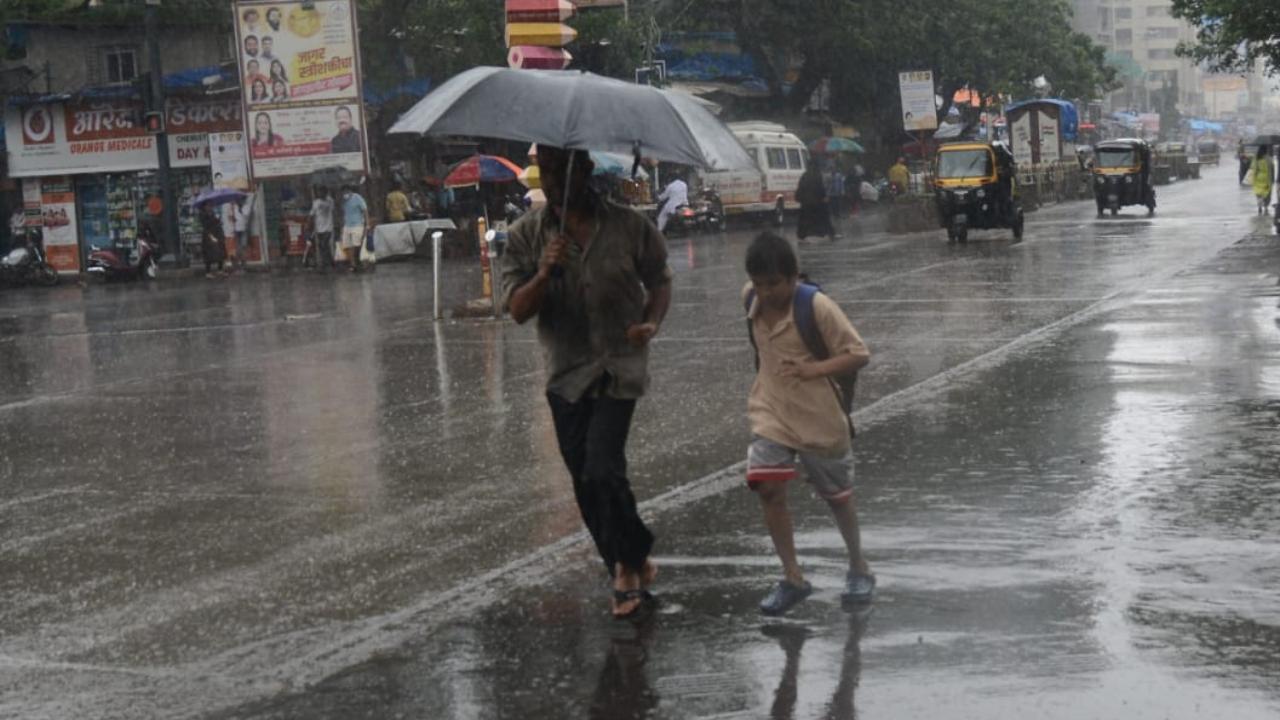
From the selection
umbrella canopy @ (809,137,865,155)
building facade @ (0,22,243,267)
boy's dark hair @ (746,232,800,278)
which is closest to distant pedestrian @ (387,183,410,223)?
building facade @ (0,22,243,267)

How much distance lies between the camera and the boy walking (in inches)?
252

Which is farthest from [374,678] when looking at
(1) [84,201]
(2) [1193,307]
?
(1) [84,201]

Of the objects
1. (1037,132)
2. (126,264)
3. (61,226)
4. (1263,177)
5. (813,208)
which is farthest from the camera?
(1037,132)

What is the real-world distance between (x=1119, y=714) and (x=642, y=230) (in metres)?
2.47

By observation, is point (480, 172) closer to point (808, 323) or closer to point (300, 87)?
point (300, 87)

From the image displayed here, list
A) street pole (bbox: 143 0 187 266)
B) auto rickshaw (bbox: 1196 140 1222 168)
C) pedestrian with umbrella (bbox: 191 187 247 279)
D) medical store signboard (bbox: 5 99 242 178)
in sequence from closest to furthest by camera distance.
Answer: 1. street pole (bbox: 143 0 187 266)
2. pedestrian with umbrella (bbox: 191 187 247 279)
3. medical store signboard (bbox: 5 99 242 178)
4. auto rickshaw (bbox: 1196 140 1222 168)

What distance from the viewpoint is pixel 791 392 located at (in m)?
6.52

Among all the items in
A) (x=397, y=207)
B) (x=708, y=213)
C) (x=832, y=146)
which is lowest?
(x=708, y=213)

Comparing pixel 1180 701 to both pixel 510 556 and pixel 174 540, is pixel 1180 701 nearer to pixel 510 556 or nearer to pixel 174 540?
pixel 510 556

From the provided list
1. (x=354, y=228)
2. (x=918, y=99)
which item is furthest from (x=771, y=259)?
(x=918, y=99)

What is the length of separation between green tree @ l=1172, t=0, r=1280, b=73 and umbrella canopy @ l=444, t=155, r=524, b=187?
561 inches

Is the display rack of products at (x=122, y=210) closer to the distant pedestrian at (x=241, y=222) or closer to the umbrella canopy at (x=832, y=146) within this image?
the distant pedestrian at (x=241, y=222)

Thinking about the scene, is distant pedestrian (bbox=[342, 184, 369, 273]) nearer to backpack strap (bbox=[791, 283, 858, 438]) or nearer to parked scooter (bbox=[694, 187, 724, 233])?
parked scooter (bbox=[694, 187, 724, 233])

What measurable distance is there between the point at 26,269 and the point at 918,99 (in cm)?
2400
